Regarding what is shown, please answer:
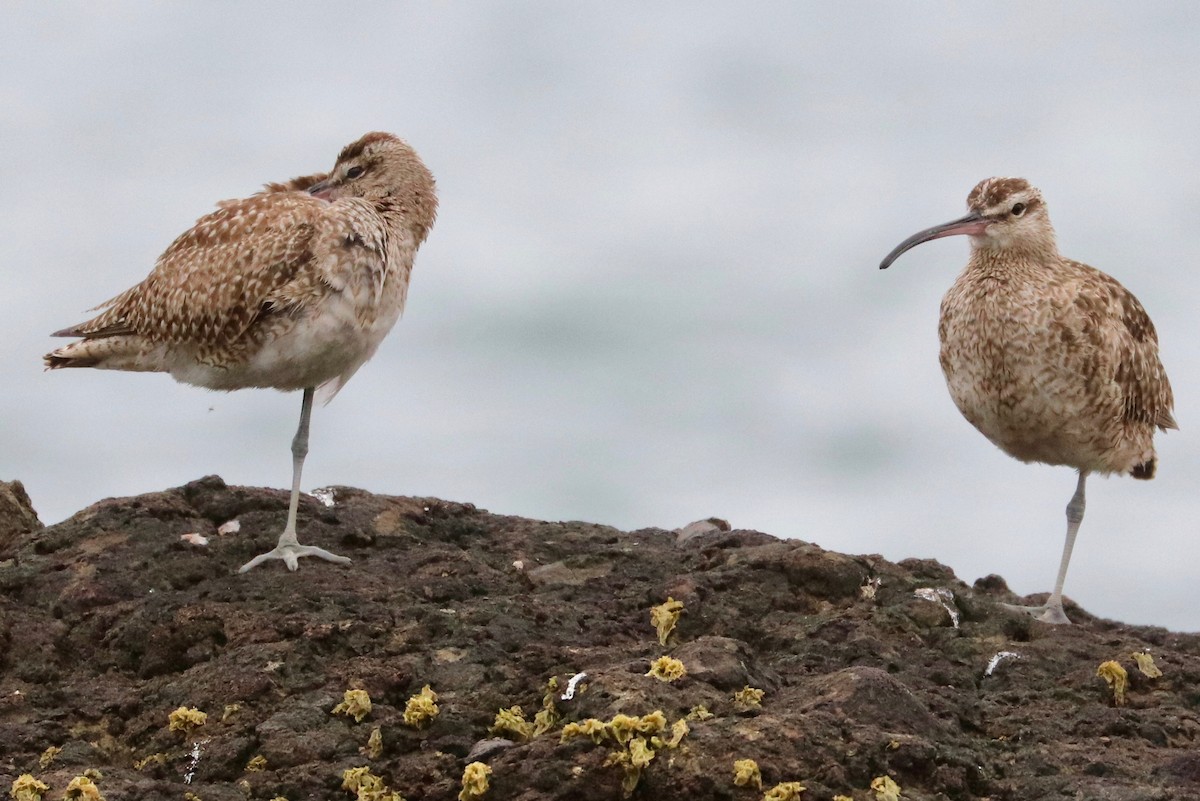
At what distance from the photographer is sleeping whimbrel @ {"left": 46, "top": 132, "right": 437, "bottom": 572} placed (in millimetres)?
9484

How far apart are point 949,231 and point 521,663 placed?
6.14m

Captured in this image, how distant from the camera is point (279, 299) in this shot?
943 centimetres

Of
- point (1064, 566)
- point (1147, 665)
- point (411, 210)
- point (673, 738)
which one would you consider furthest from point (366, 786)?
point (1064, 566)

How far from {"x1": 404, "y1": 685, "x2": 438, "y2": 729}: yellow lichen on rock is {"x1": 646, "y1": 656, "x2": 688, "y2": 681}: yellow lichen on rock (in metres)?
1.00

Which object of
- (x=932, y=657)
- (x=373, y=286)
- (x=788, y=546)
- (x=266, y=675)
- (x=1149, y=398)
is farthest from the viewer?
(x=1149, y=398)

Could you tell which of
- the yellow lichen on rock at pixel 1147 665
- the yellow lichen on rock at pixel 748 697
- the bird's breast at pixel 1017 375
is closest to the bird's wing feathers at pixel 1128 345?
the bird's breast at pixel 1017 375

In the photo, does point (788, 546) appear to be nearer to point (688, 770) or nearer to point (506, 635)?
point (506, 635)

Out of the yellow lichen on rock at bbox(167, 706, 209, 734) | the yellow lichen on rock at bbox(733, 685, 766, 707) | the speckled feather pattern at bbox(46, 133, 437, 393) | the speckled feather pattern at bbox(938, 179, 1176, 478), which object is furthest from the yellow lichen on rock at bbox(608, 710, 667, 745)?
the speckled feather pattern at bbox(938, 179, 1176, 478)

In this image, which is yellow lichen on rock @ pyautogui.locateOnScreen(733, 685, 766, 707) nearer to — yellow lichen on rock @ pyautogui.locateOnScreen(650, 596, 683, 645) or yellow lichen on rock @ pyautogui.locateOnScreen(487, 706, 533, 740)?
yellow lichen on rock @ pyautogui.locateOnScreen(487, 706, 533, 740)

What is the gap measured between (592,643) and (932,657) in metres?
1.88

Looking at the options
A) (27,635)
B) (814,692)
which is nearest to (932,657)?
(814,692)

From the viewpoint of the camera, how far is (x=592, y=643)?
7.62 m

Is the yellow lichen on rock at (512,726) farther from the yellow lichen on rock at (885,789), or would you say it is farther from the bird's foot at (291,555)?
the bird's foot at (291,555)

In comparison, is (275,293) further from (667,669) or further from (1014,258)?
(1014,258)
